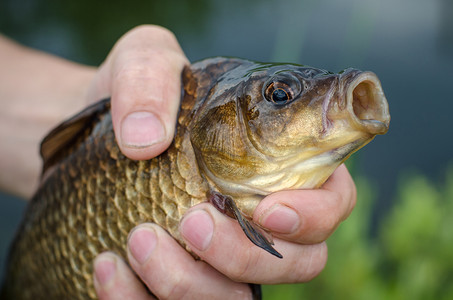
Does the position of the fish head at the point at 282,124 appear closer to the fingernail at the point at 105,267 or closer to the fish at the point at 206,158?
the fish at the point at 206,158

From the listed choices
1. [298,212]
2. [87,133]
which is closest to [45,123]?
[87,133]

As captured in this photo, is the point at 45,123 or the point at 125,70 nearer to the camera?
the point at 125,70

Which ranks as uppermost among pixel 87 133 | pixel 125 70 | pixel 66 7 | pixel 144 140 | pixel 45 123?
pixel 125 70

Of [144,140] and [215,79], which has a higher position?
[215,79]

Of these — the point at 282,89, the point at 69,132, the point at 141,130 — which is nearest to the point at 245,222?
the point at 282,89

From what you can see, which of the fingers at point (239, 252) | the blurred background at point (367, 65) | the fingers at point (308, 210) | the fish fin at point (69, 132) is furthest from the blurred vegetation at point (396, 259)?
the fish fin at point (69, 132)

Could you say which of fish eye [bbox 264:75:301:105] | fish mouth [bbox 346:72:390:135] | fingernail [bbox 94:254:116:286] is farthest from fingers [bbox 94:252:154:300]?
fish mouth [bbox 346:72:390:135]

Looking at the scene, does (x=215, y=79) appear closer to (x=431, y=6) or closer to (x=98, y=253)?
(x=98, y=253)
